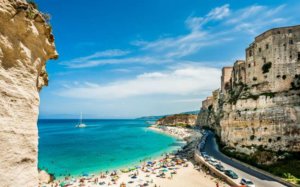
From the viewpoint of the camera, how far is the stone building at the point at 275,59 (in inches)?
1319

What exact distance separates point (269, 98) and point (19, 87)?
35202 mm

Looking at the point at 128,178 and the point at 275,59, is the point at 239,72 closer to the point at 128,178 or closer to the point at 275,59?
the point at 275,59

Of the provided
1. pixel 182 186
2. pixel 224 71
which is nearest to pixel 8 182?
pixel 182 186

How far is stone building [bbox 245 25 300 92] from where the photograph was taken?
33500 millimetres

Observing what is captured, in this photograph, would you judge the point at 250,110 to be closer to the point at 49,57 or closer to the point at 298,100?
the point at 298,100

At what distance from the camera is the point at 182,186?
28.1 m

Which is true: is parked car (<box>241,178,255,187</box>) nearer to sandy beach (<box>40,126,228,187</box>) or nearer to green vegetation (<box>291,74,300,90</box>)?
sandy beach (<box>40,126,228,187</box>)

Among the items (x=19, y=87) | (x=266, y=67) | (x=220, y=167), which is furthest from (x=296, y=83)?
(x=19, y=87)

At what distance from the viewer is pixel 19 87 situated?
21.5ft

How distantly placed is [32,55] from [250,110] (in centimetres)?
3563

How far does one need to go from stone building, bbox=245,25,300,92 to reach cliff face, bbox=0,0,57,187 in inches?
1416

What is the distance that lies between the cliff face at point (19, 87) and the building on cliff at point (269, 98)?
32.1 metres

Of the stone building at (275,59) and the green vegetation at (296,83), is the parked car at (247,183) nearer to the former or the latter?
the green vegetation at (296,83)

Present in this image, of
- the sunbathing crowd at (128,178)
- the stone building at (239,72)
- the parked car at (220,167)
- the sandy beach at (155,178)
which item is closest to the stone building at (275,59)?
the stone building at (239,72)
